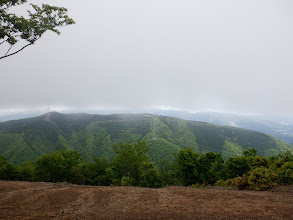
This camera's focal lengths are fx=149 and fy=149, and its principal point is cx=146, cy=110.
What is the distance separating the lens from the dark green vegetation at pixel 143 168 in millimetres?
30203

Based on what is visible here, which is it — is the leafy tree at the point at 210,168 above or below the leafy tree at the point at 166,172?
above

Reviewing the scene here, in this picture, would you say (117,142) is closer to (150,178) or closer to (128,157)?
(150,178)

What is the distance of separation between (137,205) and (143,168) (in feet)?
85.9

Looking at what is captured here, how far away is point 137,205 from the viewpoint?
1248 cm

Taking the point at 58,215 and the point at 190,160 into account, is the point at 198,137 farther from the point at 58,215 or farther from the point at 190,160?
the point at 58,215

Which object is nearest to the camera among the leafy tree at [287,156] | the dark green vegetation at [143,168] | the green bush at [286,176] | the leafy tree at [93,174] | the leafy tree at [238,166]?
the green bush at [286,176]

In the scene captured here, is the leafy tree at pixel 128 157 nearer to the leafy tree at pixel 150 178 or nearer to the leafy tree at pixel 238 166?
the leafy tree at pixel 150 178

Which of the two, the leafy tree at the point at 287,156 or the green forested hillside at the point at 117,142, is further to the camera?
the green forested hillside at the point at 117,142

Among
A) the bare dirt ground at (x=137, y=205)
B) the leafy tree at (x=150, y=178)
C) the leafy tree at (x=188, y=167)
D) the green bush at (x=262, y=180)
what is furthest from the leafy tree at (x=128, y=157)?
the green bush at (x=262, y=180)

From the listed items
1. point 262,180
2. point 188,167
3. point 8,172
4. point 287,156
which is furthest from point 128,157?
point 8,172

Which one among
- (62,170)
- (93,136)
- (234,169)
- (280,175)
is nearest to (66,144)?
(93,136)

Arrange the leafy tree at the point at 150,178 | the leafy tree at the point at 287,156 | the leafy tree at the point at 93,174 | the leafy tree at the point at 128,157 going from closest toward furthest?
the leafy tree at the point at 287,156
the leafy tree at the point at 128,157
the leafy tree at the point at 150,178
the leafy tree at the point at 93,174

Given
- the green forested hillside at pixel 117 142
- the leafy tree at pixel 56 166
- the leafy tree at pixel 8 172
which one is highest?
the leafy tree at pixel 56 166

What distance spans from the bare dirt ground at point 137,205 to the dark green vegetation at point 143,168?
8333 millimetres
